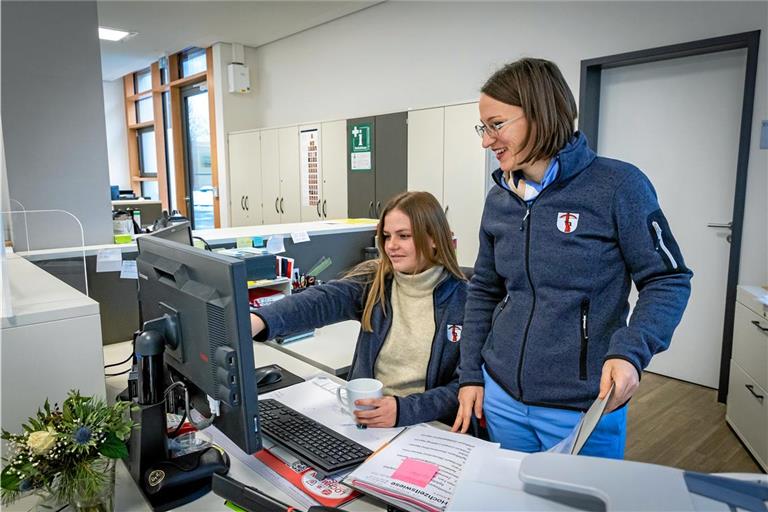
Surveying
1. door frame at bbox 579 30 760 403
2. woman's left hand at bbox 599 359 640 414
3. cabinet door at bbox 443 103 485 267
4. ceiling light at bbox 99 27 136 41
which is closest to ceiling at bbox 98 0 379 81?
ceiling light at bbox 99 27 136 41

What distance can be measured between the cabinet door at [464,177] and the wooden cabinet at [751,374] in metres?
1.56

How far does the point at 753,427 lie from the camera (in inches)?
93.8

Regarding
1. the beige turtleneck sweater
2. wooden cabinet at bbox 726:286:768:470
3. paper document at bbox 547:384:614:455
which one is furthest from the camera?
wooden cabinet at bbox 726:286:768:470

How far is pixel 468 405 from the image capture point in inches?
49.3

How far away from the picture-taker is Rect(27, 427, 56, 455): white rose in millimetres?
805

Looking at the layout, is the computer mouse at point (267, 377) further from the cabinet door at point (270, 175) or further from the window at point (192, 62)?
the window at point (192, 62)

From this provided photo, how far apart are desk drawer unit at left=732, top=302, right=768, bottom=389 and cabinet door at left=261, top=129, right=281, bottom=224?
422 centimetres

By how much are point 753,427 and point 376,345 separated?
1.98m

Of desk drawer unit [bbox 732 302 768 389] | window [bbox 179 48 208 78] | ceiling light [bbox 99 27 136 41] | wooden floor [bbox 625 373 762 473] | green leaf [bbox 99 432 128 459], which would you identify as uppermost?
ceiling light [bbox 99 27 136 41]

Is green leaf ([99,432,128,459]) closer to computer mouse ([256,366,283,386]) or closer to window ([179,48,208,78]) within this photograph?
computer mouse ([256,366,283,386])

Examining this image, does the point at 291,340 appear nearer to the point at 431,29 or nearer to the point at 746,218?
the point at 746,218

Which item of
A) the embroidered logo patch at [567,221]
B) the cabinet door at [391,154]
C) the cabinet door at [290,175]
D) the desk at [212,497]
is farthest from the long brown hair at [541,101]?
the cabinet door at [290,175]

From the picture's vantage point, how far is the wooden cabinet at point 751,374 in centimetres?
230

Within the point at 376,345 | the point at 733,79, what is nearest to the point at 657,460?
the point at 376,345
